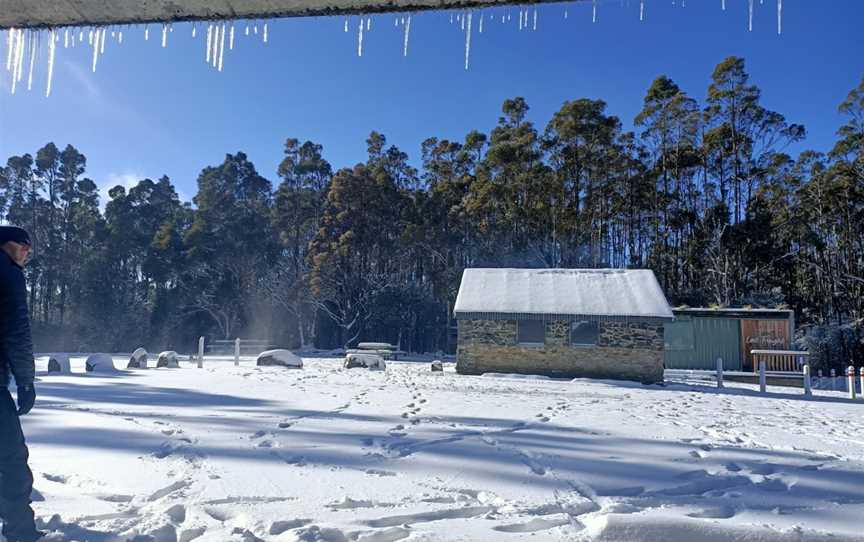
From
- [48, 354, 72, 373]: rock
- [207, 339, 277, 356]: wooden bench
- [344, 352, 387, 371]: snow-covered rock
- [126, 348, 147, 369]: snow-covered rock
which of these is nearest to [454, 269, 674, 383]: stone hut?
[344, 352, 387, 371]: snow-covered rock

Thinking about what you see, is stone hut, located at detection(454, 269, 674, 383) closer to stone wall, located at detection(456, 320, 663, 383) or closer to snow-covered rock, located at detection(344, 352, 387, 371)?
stone wall, located at detection(456, 320, 663, 383)

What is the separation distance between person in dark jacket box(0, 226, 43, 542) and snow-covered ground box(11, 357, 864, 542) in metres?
0.31

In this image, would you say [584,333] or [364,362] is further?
[364,362]

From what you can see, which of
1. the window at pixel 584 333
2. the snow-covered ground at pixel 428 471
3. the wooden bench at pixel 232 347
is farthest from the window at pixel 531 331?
the wooden bench at pixel 232 347

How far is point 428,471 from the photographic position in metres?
4.60

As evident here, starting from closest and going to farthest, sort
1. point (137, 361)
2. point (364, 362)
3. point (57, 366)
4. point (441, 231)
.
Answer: point (57, 366) → point (137, 361) → point (364, 362) → point (441, 231)

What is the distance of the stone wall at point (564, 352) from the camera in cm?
1617

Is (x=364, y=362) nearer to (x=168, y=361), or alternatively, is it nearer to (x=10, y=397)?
(x=168, y=361)

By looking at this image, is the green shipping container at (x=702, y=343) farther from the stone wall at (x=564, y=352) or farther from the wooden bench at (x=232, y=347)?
the wooden bench at (x=232, y=347)

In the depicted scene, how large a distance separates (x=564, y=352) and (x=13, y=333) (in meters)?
15.1

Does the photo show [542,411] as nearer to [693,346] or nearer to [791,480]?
[791,480]

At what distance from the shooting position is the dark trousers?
9.50ft

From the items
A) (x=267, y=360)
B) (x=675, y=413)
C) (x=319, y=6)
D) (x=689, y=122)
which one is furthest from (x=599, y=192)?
(x=319, y=6)

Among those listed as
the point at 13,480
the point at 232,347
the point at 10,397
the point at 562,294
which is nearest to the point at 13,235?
the point at 10,397
